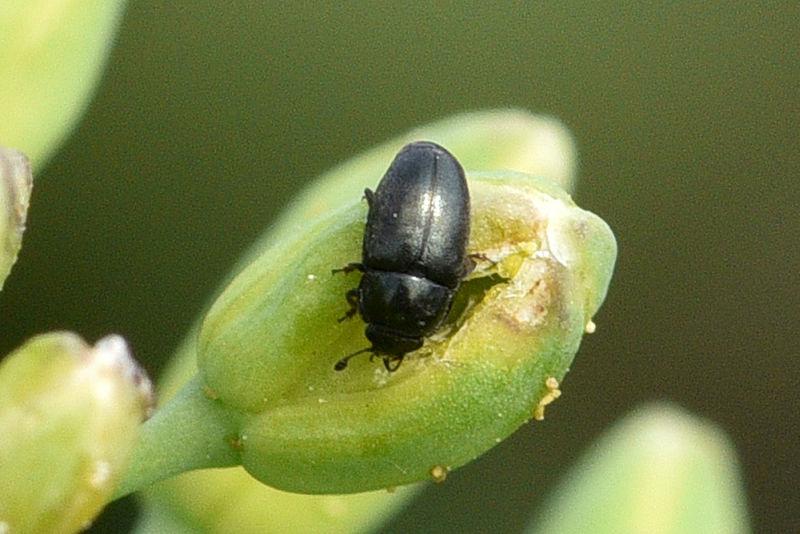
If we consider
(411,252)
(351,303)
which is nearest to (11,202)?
(351,303)

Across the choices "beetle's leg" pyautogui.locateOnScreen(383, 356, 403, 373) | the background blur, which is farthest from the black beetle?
the background blur

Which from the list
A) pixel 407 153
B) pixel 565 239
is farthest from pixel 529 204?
pixel 407 153

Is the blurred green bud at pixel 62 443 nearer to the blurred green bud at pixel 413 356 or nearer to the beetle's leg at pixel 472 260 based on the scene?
the blurred green bud at pixel 413 356

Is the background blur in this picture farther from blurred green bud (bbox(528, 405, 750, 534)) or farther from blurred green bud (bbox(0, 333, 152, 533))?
blurred green bud (bbox(0, 333, 152, 533))

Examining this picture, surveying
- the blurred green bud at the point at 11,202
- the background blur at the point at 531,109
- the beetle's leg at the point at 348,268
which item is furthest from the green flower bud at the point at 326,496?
the background blur at the point at 531,109

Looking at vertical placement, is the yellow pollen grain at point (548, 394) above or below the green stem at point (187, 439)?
above

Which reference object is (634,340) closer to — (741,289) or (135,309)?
(741,289)

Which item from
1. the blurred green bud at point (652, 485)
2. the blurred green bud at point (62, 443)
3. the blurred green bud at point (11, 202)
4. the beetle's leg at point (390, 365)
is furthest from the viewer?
the blurred green bud at point (652, 485)
